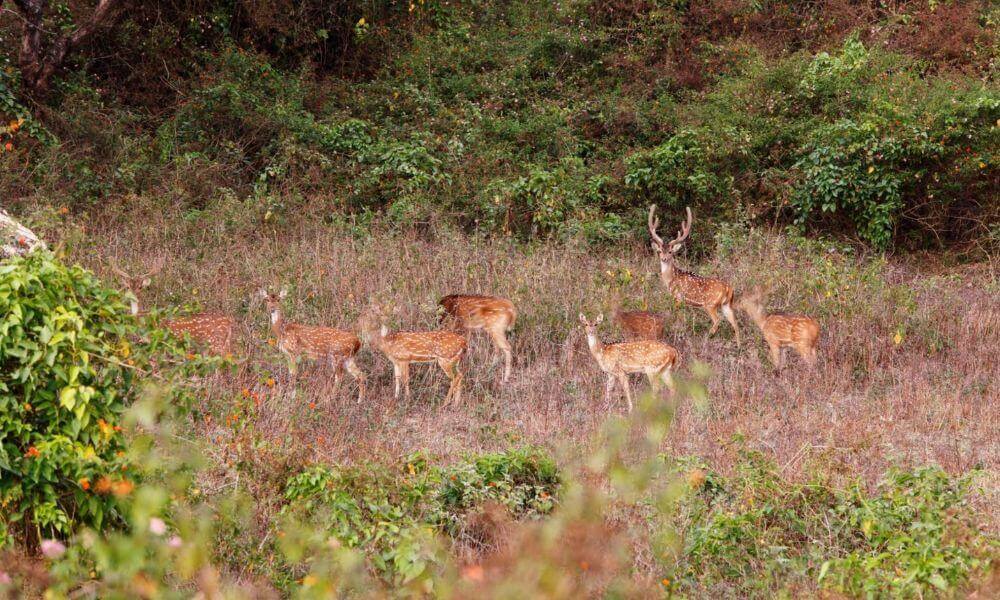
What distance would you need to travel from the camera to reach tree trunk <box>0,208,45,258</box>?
779 centimetres

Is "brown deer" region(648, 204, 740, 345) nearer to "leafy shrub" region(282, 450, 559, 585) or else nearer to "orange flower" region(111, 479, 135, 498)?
"leafy shrub" region(282, 450, 559, 585)

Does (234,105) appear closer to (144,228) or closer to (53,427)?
(144,228)

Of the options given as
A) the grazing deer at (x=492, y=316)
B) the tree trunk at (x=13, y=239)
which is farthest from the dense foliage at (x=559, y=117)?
the tree trunk at (x=13, y=239)

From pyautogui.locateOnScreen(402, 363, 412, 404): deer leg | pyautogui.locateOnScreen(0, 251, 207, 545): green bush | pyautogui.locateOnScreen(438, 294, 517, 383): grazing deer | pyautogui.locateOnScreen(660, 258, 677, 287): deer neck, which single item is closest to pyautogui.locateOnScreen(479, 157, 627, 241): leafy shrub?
pyautogui.locateOnScreen(660, 258, 677, 287): deer neck

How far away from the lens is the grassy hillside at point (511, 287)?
18.5ft

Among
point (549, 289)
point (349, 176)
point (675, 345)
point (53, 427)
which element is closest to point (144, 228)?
point (349, 176)

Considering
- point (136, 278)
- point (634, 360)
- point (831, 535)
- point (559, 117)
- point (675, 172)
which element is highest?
point (559, 117)

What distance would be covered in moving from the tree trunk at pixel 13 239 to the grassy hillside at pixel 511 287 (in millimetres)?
760

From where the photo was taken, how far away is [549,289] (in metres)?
12.0

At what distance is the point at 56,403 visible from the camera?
5.78m

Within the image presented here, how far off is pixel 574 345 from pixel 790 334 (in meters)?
2.08

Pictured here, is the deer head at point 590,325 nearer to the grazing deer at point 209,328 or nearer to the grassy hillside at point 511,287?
the grassy hillside at point 511,287

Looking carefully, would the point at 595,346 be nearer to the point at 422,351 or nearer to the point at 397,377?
the point at 422,351

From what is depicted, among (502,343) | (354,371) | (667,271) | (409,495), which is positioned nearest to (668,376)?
(502,343)
